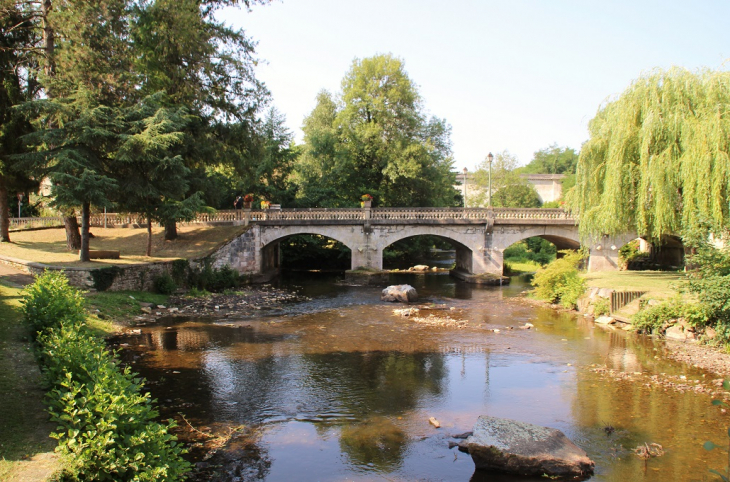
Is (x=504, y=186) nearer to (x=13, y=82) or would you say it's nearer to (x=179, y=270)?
(x=179, y=270)

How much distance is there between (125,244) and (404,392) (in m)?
22.3

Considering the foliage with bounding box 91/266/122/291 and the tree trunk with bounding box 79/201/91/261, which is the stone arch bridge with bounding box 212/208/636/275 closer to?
the tree trunk with bounding box 79/201/91/261

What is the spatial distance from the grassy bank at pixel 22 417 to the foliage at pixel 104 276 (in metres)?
7.80

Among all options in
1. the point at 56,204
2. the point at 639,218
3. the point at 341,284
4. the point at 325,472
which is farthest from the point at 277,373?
the point at 341,284

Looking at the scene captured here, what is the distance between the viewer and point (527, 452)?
7.55 metres

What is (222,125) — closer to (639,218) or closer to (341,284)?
(341,284)

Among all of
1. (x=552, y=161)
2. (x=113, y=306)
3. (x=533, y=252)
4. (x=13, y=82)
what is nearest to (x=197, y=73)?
(x=13, y=82)

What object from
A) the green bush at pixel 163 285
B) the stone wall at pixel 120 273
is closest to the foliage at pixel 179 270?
the stone wall at pixel 120 273

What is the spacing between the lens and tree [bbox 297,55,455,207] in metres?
38.2

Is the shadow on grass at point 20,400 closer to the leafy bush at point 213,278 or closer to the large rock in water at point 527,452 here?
the large rock in water at point 527,452

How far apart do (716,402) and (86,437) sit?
6044mm

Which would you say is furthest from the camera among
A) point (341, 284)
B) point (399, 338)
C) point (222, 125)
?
point (341, 284)

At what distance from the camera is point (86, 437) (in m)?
5.70

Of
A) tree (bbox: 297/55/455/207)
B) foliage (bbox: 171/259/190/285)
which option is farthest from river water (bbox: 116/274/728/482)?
tree (bbox: 297/55/455/207)
